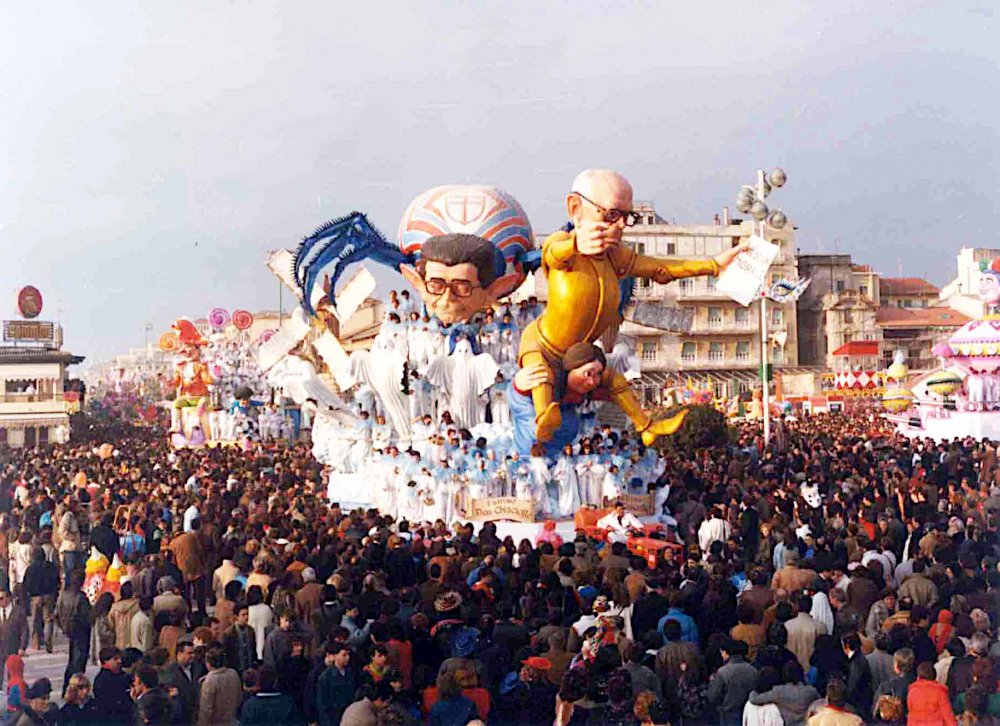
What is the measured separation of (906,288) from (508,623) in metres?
58.9

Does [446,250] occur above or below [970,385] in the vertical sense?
above

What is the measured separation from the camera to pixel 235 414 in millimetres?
35406

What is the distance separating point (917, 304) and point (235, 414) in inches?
1647

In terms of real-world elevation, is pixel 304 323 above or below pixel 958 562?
above

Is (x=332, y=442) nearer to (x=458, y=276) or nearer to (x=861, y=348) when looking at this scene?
(x=458, y=276)

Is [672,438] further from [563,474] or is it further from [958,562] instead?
[958,562]

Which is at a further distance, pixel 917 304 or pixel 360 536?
pixel 917 304

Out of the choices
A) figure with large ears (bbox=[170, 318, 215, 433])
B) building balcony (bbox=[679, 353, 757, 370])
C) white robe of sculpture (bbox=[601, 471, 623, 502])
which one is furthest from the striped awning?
white robe of sculpture (bbox=[601, 471, 623, 502])

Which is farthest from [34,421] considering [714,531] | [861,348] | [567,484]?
[861,348]

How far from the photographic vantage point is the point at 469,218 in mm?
17406

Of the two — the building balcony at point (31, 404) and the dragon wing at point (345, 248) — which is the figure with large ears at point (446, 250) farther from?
the building balcony at point (31, 404)

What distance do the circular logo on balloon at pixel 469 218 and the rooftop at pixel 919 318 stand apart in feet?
138

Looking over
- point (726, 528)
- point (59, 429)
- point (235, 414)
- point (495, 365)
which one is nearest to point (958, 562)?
point (726, 528)

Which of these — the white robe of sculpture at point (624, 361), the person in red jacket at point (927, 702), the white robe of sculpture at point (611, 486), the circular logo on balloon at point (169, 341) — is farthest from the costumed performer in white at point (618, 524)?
the circular logo on balloon at point (169, 341)
